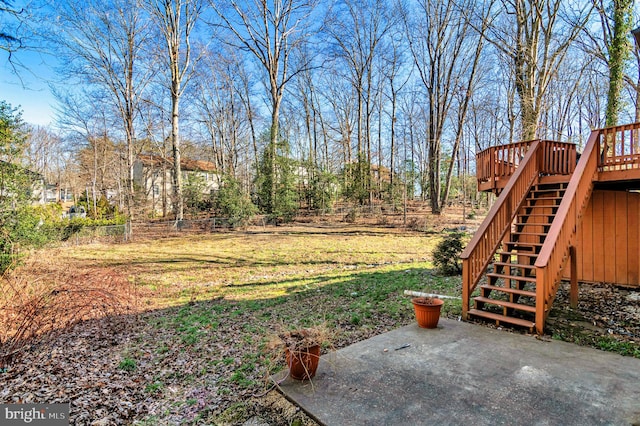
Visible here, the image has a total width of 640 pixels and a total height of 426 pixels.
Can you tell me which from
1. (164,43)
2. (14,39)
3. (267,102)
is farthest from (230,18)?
(14,39)

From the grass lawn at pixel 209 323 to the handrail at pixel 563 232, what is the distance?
145 cm

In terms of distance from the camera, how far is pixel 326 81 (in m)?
29.1

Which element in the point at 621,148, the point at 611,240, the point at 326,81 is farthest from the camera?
the point at 326,81

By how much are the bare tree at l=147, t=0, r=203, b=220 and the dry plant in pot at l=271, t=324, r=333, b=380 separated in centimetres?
1790

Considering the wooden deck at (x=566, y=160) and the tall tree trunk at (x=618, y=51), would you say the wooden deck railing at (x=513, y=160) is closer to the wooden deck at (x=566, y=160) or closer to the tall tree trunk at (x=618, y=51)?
the wooden deck at (x=566, y=160)

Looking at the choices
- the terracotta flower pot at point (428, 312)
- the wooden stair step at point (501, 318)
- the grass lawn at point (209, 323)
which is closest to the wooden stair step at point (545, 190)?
the grass lawn at point (209, 323)

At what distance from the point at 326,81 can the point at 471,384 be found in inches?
1155

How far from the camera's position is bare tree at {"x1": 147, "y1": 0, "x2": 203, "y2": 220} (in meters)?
18.8

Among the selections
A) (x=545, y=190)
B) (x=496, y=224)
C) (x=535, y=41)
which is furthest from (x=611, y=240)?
(x=535, y=41)

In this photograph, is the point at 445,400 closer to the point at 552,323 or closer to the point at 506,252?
the point at 552,323

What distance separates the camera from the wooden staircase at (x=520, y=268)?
488 cm

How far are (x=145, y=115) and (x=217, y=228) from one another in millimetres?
12652

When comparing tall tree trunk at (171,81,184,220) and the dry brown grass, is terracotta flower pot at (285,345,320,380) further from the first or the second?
tall tree trunk at (171,81,184,220)

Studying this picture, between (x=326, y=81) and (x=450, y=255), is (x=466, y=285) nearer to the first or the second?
(x=450, y=255)
